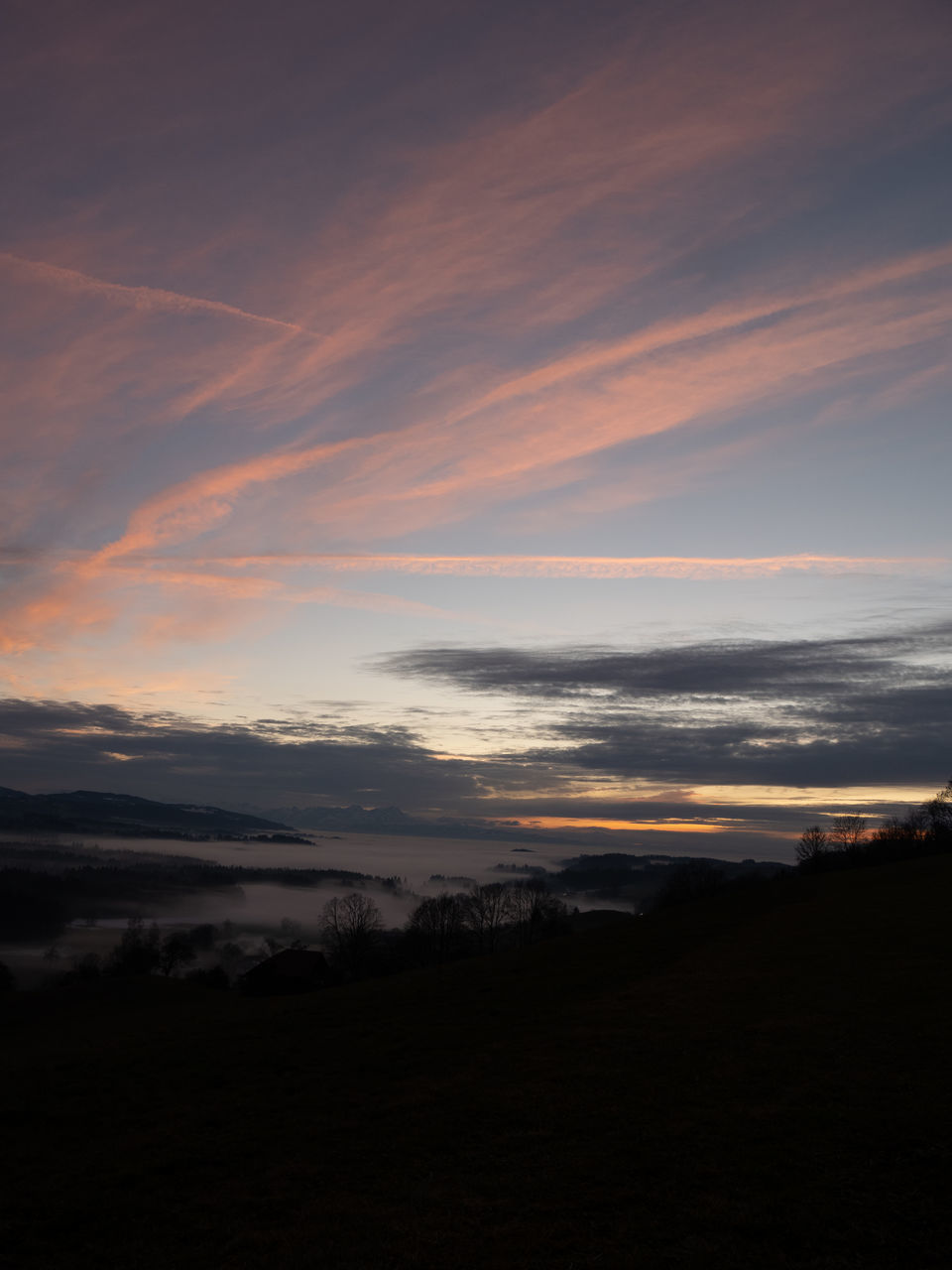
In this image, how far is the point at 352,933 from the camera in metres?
104

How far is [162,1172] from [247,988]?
7414 centimetres

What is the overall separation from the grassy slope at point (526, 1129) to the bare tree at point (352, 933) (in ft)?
217

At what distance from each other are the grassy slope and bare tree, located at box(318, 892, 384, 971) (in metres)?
66.0

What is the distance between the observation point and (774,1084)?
19766mm

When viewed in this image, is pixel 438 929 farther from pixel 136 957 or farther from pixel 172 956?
pixel 136 957

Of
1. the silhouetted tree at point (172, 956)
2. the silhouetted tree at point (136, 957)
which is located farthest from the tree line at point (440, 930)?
the silhouetted tree at point (136, 957)

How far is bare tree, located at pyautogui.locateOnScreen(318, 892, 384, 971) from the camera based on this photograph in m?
100

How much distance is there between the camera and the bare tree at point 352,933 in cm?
10050

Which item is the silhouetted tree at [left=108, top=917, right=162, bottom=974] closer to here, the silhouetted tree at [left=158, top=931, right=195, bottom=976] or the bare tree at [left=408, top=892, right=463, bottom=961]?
the silhouetted tree at [left=158, top=931, right=195, bottom=976]

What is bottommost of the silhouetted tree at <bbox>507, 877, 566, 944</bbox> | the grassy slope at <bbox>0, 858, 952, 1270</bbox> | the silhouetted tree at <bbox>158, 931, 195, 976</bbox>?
the silhouetted tree at <bbox>158, 931, 195, 976</bbox>

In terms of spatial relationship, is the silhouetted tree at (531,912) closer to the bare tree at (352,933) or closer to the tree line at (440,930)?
the tree line at (440,930)

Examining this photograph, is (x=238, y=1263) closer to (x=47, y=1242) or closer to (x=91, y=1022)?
(x=47, y=1242)

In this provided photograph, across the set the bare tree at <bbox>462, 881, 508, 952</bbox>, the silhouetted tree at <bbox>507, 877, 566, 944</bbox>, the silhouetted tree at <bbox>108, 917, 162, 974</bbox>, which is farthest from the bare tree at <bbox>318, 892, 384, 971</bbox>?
the silhouetted tree at <bbox>108, 917, 162, 974</bbox>

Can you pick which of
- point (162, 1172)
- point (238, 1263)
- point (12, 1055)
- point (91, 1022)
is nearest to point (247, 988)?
point (91, 1022)
